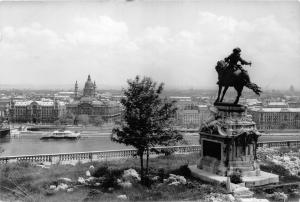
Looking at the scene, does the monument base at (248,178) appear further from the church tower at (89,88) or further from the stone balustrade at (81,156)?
the church tower at (89,88)

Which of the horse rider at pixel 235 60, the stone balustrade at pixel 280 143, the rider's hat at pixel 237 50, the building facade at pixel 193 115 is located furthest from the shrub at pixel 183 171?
the building facade at pixel 193 115

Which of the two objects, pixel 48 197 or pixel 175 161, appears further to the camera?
pixel 175 161

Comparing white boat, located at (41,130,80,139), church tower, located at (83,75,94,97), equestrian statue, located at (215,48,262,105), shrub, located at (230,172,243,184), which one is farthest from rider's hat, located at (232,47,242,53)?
church tower, located at (83,75,94,97)

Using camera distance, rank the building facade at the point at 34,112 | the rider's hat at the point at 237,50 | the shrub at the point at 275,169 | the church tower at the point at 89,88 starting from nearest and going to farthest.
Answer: the rider's hat at the point at 237,50 → the shrub at the point at 275,169 → the building facade at the point at 34,112 → the church tower at the point at 89,88

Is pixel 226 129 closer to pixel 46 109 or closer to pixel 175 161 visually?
pixel 175 161

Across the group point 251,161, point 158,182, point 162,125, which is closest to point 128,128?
point 162,125

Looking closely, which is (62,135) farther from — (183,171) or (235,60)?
(235,60)

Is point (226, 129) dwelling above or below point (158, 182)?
above
